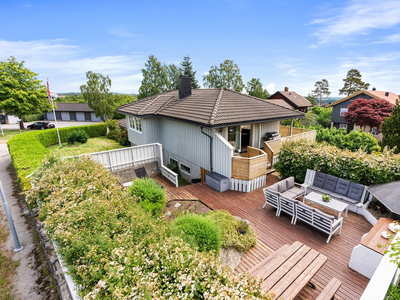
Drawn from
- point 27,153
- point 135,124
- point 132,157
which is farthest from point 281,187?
point 27,153

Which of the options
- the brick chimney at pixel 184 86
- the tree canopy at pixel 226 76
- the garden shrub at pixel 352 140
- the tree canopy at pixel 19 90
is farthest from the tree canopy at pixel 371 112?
the tree canopy at pixel 19 90

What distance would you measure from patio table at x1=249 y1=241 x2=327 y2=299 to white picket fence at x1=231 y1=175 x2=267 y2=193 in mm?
4705

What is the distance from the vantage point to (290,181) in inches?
319

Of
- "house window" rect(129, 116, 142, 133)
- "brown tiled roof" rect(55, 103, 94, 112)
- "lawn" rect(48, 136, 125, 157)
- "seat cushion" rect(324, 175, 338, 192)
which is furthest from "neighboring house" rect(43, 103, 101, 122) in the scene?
"seat cushion" rect(324, 175, 338, 192)

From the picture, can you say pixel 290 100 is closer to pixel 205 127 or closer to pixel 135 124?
pixel 135 124

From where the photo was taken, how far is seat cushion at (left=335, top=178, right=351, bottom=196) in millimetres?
7406

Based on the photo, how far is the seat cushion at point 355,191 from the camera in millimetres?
7075

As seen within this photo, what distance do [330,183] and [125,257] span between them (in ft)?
26.4

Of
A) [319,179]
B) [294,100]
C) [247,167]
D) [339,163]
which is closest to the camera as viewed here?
[339,163]

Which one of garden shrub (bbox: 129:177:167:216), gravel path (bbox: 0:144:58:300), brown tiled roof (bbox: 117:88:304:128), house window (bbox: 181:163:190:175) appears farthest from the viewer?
house window (bbox: 181:163:190:175)

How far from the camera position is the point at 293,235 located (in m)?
6.15

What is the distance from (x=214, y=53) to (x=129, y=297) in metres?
42.1

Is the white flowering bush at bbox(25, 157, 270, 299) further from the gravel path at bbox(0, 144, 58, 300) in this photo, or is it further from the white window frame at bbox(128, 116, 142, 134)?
the white window frame at bbox(128, 116, 142, 134)

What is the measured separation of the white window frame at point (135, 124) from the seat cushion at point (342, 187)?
12246mm
